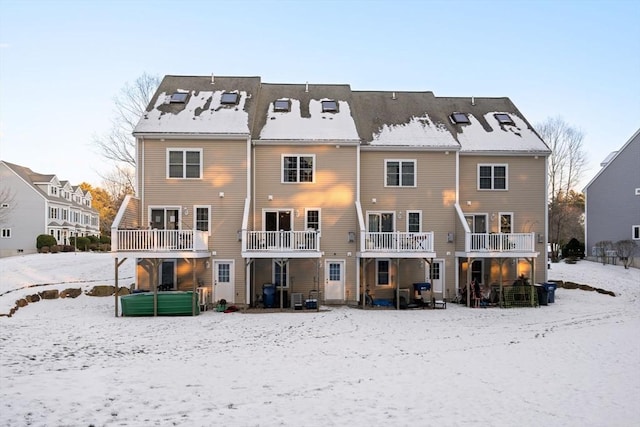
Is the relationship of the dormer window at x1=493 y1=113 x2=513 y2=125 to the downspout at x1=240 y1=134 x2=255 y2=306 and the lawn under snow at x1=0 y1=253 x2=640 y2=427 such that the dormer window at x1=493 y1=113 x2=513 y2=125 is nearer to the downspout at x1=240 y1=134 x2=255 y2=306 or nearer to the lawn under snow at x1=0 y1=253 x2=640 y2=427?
the lawn under snow at x1=0 y1=253 x2=640 y2=427

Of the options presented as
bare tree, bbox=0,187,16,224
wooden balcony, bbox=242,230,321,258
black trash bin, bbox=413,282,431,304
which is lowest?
black trash bin, bbox=413,282,431,304

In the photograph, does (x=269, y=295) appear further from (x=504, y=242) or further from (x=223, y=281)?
(x=504, y=242)

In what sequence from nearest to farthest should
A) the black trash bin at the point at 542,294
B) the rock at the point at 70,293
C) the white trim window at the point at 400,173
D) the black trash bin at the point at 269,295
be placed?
the black trash bin at the point at 269,295, the black trash bin at the point at 542,294, the rock at the point at 70,293, the white trim window at the point at 400,173

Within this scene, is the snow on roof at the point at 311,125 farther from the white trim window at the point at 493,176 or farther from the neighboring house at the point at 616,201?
the neighboring house at the point at 616,201

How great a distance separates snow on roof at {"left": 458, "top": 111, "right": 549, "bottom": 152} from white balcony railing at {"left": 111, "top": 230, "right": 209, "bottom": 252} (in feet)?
42.0

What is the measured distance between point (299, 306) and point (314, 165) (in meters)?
6.04

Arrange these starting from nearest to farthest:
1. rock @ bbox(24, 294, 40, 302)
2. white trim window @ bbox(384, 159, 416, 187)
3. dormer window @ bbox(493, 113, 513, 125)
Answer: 1. rock @ bbox(24, 294, 40, 302)
2. white trim window @ bbox(384, 159, 416, 187)
3. dormer window @ bbox(493, 113, 513, 125)

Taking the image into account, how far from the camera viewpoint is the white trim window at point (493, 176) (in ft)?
79.5

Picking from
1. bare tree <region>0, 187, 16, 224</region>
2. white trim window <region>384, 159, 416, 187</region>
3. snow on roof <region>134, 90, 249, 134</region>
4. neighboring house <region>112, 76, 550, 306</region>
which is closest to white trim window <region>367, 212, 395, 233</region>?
neighboring house <region>112, 76, 550, 306</region>

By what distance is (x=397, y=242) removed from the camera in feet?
68.8

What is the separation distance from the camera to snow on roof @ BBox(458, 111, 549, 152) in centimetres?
2398

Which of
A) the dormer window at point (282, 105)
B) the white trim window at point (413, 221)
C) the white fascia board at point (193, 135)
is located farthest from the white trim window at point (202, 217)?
the white trim window at point (413, 221)

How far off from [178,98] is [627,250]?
27162 millimetres

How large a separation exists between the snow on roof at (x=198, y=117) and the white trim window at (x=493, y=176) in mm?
11105
